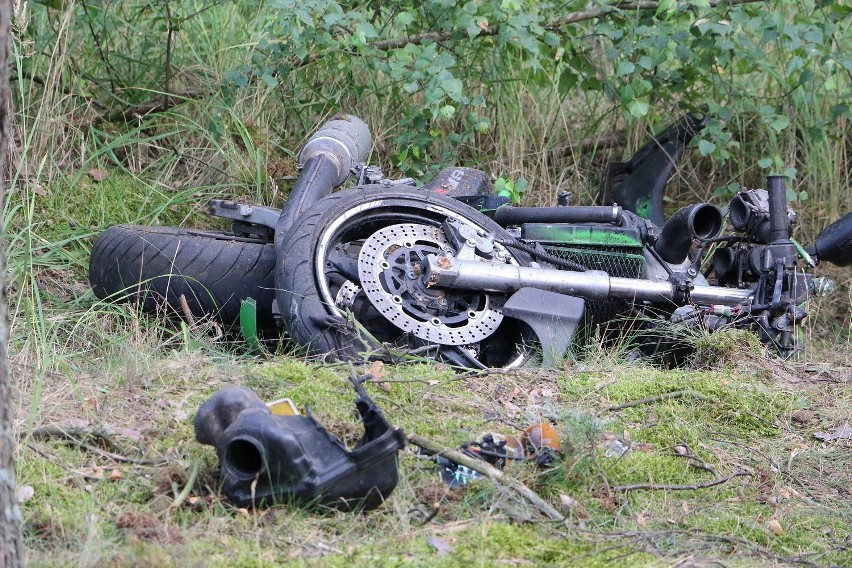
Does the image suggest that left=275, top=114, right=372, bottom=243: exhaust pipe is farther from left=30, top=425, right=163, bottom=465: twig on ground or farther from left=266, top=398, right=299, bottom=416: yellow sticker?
left=266, top=398, right=299, bottom=416: yellow sticker

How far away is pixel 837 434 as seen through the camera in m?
Answer: 3.76

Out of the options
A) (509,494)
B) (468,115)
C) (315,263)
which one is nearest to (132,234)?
(315,263)

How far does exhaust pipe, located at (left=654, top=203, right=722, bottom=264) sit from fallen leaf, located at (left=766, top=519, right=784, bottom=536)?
189 centimetres

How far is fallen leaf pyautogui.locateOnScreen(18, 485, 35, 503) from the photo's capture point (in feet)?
8.87

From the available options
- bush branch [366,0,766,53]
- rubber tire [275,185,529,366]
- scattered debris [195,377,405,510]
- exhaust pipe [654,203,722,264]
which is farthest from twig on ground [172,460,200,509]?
bush branch [366,0,766,53]

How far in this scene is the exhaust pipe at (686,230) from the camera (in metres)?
4.72

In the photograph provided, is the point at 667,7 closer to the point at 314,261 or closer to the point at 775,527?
the point at 314,261

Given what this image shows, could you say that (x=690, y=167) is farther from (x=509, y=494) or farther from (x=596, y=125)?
(x=509, y=494)

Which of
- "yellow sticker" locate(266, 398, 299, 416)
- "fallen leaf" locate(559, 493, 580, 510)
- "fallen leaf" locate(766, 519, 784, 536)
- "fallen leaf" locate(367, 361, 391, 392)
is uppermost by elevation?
"yellow sticker" locate(266, 398, 299, 416)

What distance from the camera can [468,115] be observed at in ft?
19.7

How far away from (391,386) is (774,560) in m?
1.36

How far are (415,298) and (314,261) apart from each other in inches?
17.7

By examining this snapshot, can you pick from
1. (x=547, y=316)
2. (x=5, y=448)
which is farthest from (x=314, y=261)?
(x=5, y=448)

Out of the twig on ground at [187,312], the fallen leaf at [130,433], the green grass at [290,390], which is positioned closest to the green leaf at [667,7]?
the green grass at [290,390]
